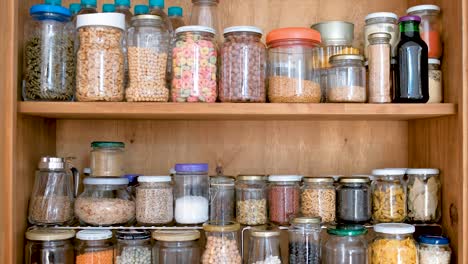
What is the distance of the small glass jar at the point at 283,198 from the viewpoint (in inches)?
55.2

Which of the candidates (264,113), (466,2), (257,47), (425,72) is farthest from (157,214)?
(466,2)

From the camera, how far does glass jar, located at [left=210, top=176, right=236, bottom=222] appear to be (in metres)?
1.43

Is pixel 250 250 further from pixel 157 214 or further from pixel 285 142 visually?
pixel 285 142

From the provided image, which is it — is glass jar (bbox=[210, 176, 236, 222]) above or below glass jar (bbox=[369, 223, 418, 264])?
above

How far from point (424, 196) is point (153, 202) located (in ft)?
2.21

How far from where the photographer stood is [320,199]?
1.40 meters

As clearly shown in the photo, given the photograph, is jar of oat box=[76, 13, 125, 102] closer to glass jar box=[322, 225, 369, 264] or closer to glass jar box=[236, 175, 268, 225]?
glass jar box=[236, 175, 268, 225]

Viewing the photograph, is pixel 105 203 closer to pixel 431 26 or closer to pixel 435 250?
pixel 435 250

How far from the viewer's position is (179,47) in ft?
4.41

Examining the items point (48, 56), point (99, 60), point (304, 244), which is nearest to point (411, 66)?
point (304, 244)

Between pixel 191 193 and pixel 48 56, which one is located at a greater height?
pixel 48 56

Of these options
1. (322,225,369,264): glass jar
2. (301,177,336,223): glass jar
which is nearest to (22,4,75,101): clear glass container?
(301,177,336,223): glass jar

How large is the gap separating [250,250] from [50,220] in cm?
49

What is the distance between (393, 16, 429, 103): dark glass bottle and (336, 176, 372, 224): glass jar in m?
0.22
